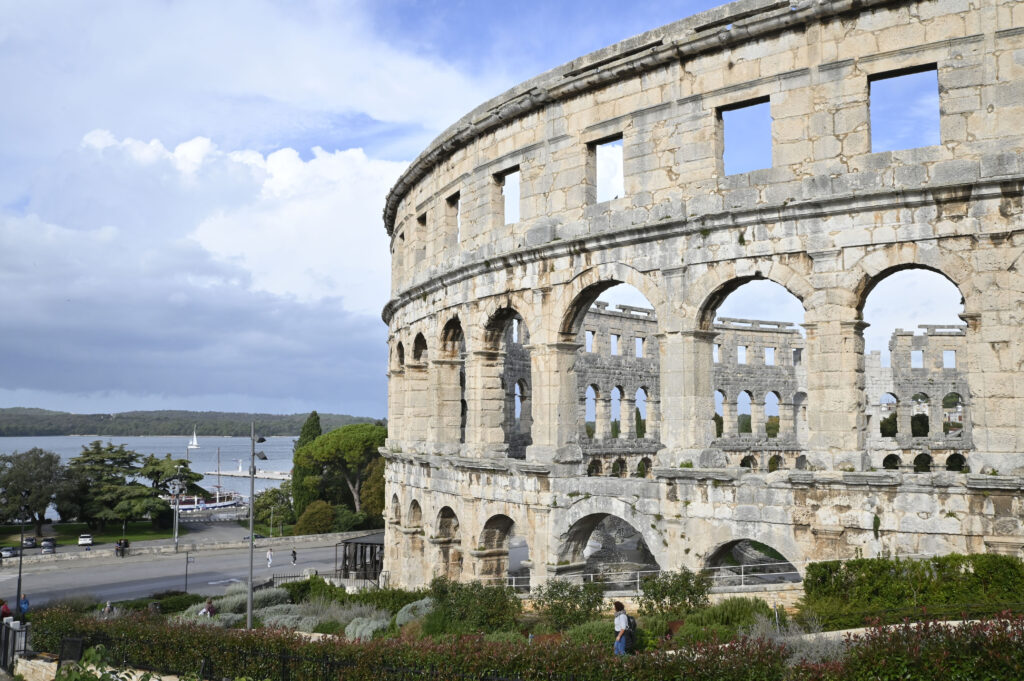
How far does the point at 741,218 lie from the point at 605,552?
58.8 ft

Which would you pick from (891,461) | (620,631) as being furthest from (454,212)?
(891,461)

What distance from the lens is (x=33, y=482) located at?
5097 cm

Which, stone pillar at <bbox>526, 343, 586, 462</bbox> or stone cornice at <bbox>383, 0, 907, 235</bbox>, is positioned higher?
stone cornice at <bbox>383, 0, 907, 235</bbox>

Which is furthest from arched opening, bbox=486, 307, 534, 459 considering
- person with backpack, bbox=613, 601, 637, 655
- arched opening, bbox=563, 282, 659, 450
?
person with backpack, bbox=613, 601, 637, 655

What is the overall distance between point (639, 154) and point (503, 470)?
764 cm

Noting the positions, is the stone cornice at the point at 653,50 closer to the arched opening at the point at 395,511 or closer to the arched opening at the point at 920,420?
the arched opening at the point at 395,511

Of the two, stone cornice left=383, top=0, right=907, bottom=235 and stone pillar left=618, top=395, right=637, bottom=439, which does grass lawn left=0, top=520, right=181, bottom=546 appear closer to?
stone pillar left=618, top=395, right=637, bottom=439

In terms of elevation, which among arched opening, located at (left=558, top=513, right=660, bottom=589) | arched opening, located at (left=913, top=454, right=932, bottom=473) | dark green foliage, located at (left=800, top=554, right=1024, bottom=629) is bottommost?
arched opening, located at (left=558, top=513, right=660, bottom=589)

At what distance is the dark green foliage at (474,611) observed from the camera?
14.1 meters

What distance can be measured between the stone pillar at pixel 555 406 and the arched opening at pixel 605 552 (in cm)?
162

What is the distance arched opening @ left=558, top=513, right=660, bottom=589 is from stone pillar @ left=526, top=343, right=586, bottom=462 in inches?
63.8

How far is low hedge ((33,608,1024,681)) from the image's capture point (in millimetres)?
8641

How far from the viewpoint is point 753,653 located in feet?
30.9

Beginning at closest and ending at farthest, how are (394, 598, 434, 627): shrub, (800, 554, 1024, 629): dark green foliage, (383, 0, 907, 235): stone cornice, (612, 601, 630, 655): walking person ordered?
(612, 601, 630, 655): walking person
(800, 554, 1024, 629): dark green foliage
(383, 0, 907, 235): stone cornice
(394, 598, 434, 627): shrub
